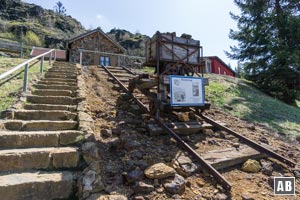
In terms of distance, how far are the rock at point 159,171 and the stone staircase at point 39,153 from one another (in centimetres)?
97

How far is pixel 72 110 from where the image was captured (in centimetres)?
491

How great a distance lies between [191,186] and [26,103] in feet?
12.8

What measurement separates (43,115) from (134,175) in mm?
2474

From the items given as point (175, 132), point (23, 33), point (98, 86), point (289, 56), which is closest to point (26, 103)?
point (98, 86)

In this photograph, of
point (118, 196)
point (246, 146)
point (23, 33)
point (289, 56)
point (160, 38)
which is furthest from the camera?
point (23, 33)

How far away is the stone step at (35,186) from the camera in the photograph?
257cm

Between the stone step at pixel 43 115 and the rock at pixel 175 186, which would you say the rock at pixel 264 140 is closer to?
the rock at pixel 175 186

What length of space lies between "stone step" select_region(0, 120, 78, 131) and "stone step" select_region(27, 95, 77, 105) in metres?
1.36

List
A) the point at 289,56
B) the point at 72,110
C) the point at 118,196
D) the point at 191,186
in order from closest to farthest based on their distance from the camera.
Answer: the point at 118,196 → the point at 191,186 → the point at 72,110 → the point at 289,56

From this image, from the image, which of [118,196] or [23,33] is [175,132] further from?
[23,33]

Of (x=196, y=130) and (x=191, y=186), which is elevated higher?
(x=196, y=130)

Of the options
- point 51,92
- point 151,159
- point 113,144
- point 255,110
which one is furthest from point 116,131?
point 255,110

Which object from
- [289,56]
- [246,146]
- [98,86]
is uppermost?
[289,56]

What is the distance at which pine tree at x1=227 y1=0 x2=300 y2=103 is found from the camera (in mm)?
12086
